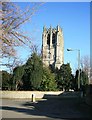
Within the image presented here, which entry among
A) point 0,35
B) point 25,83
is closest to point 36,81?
point 25,83

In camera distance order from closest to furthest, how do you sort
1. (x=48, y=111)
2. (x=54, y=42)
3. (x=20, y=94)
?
(x=48, y=111) < (x=20, y=94) < (x=54, y=42)

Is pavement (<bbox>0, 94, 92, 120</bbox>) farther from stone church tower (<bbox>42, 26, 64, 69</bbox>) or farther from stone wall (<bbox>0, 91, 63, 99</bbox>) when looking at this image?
stone church tower (<bbox>42, 26, 64, 69</bbox>)

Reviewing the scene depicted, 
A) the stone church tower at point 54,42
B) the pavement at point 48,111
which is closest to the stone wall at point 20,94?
the pavement at point 48,111

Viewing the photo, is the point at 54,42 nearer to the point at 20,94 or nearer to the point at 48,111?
the point at 20,94

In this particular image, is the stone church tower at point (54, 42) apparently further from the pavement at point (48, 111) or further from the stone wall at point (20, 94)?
the pavement at point (48, 111)

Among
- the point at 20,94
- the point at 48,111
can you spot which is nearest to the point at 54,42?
the point at 20,94

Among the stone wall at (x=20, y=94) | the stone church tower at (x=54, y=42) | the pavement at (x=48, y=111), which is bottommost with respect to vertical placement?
the pavement at (x=48, y=111)

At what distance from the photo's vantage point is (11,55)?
1112 cm

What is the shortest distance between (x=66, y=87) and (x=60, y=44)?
67.1 metres

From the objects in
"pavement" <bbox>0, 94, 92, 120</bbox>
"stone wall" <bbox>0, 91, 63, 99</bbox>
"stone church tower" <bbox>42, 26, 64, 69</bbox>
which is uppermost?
"stone church tower" <bbox>42, 26, 64, 69</bbox>

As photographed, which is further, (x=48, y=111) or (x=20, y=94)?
(x=20, y=94)

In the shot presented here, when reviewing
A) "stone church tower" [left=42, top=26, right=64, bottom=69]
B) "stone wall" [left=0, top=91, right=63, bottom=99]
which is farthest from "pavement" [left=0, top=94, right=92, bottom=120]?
"stone church tower" [left=42, top=26, right=64, bottom=69]

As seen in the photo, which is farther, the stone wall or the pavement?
the stone wall

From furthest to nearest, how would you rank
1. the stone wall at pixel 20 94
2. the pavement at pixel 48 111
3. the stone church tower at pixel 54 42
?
the stone church tower at pixel 54 42 → the stone wall at pixel 20 94 → the pavement at pixel 48 111
